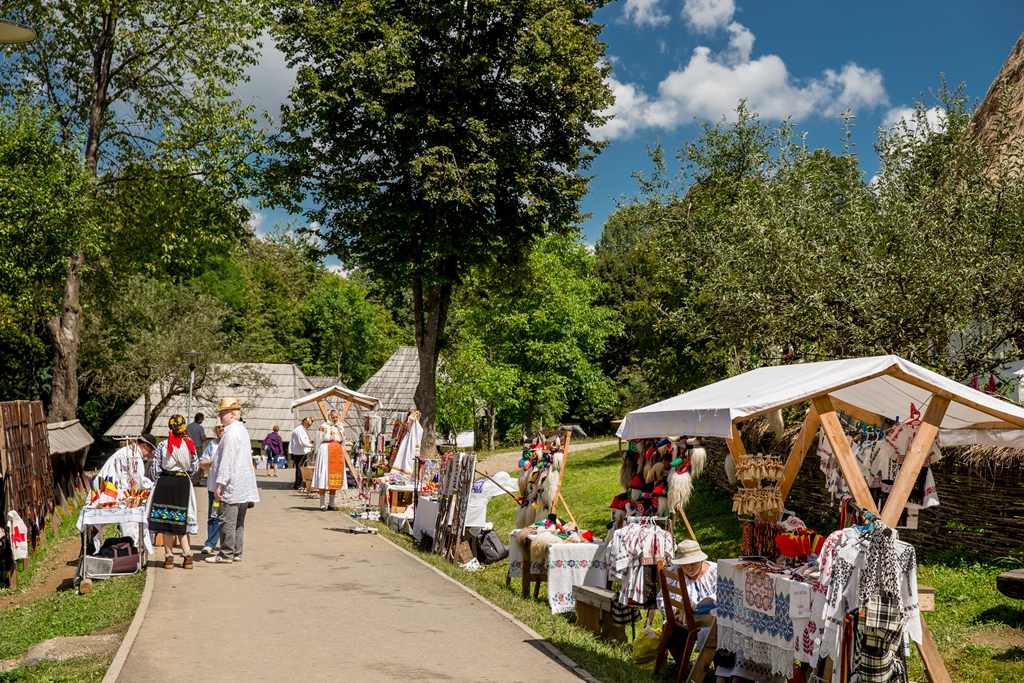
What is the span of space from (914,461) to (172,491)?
853cm

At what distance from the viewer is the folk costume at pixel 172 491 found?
11.1m

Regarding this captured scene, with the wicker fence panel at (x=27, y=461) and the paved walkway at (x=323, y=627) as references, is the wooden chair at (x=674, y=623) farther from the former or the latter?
the wicker fence panel at (x=27, y=461)

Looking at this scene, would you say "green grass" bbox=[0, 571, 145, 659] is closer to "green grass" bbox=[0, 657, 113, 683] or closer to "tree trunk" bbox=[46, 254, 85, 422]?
"green grass" bbox=[0, 657, 113, 683]

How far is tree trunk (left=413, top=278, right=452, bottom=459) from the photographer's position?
25.2 metres

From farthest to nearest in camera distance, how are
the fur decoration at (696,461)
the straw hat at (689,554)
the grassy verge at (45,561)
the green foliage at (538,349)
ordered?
1. the green foliage at (538,349)
2. the grassy verge at (45,561)
3. the fur decoration at (696,461)
4. the straw hat at (689,554)

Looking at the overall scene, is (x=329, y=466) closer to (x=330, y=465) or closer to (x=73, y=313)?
(x=330, y=465)

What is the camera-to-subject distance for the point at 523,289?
27969 mm

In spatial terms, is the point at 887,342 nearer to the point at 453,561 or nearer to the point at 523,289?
the point at 453,561

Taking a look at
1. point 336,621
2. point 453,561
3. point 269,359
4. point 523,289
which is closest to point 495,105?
point 523,289

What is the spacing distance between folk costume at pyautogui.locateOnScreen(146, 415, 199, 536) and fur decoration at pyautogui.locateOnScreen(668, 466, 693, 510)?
594 centimetres

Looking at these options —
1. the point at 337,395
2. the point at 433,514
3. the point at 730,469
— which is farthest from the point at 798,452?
the point at 337,395

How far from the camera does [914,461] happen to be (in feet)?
21.2

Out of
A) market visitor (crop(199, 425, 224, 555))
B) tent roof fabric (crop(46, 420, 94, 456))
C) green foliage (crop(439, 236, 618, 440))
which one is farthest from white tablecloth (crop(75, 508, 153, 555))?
green foliage (crop(439, 236, 618, 440))

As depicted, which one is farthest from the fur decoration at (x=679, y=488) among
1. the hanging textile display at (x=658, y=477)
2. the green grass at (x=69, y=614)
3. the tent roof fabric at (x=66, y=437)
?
the tent roof fabric at (x=66, y=437)
